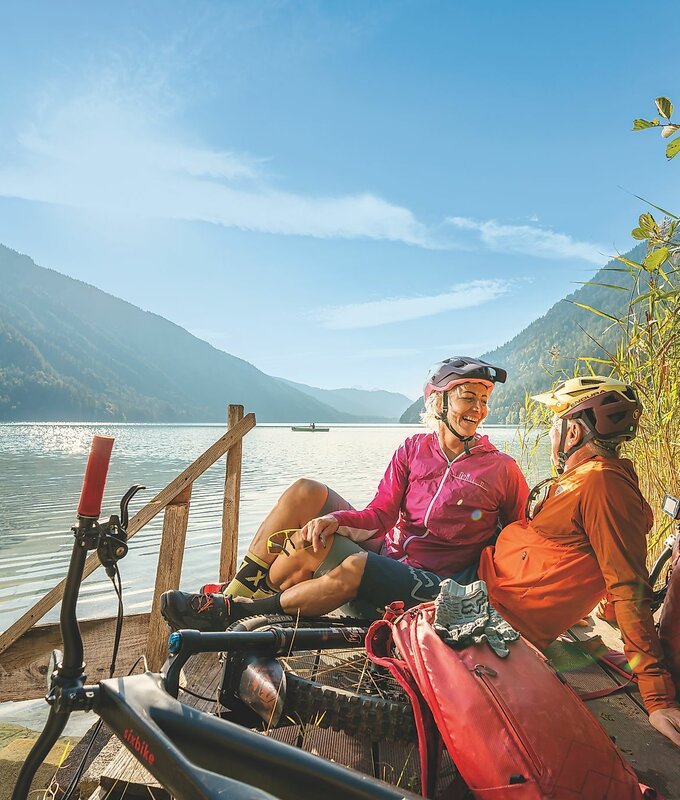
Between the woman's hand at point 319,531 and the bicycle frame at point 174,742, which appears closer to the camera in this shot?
the bicycle frame at point 174,742

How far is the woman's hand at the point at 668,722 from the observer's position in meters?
2.02

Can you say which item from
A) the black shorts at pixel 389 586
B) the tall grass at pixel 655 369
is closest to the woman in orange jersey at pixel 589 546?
the black shorts at pixel 389 586

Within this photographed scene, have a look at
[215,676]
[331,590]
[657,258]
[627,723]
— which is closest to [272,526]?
[331,590]

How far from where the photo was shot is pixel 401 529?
3.41m

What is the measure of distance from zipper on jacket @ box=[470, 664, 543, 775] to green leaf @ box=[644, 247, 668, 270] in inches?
64.6

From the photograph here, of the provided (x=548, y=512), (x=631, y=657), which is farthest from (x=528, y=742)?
(x=548, y=512)

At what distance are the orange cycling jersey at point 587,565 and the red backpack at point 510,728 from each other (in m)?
0.58

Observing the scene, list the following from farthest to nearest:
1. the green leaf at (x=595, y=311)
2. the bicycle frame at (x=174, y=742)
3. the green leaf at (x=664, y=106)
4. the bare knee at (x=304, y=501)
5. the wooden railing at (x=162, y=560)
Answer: the wooden railing at (x=162, y=560) < the green leaf at (x=595, y=311) < the bare knee at (x=304, y=501) < the green leaf at (x=664, y=106) < the bicycle frame at (x=174, y=742)

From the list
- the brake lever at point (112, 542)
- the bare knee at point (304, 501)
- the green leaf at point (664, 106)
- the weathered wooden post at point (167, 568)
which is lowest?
the weathered wooden post at point (167, 568)

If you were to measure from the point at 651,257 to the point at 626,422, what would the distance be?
0.70m

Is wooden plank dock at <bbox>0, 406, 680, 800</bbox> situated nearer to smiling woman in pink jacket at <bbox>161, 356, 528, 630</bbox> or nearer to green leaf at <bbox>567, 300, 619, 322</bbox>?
smiling woman in pink jacket at <bbox>161, 356, 528, 630</bbox>

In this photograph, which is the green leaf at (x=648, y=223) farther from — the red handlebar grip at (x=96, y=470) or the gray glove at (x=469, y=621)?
the red handlebar grip at (x=96, y=470)

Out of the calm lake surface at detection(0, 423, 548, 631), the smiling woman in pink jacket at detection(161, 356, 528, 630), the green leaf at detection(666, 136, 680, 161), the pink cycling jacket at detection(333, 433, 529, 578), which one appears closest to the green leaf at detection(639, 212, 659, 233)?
the green leaf at detection(666, 136, 680, 161)

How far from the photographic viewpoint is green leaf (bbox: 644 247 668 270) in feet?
7.27
